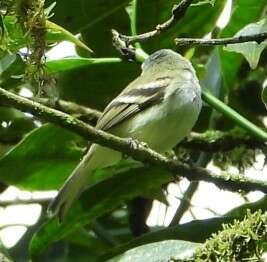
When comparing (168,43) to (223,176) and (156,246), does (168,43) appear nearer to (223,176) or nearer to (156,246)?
(223,176)

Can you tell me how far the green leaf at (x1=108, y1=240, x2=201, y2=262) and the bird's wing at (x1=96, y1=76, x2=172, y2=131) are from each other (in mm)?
1082

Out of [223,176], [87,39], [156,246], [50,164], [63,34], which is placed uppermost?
[87,39]

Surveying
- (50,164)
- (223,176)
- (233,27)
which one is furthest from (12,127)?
(223,176)

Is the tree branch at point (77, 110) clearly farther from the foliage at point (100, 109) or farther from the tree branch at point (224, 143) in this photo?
the tree branch at point (224, 143)

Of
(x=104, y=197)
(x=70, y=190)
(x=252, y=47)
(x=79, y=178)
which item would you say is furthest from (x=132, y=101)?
(x=252, y=47)

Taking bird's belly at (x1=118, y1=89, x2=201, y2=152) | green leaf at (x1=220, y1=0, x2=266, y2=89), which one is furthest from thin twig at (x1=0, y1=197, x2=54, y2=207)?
green leaf at (x1=220, y1=0, x2=266, y2=89)

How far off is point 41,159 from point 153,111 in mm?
685

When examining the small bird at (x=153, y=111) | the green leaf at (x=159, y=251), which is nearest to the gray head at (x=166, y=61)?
the small bird at (x=153, y=111)

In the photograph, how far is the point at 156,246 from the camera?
2266 millimetres

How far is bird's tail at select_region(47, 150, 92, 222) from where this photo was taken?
118 inches

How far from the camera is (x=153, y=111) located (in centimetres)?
360

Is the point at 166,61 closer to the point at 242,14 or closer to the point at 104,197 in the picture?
the point at 242,14

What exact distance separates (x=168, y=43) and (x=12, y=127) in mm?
628

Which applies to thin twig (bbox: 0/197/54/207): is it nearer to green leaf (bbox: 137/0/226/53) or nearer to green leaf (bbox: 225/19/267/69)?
green leaf (bbox: 137/0/226/53)
